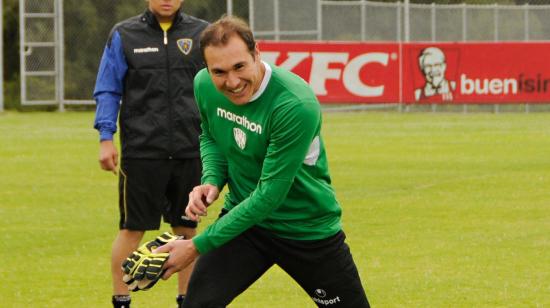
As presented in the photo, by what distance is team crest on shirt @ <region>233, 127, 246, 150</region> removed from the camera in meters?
5.89

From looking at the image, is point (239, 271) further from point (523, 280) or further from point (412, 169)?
point (412, 169)

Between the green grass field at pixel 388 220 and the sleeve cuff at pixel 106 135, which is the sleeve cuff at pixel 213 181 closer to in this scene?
the sleeve cuff at pixel 106 135

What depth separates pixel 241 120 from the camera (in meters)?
5.86

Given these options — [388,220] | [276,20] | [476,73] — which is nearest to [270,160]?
[388,220]

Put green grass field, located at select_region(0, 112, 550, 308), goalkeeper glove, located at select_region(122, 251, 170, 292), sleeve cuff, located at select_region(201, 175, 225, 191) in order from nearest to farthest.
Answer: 1. goalkeeper glove, located at select_region(122, 251, 170, 292)
2. sleeve cuff, located at select_region(201, 175, 225, 191)
3. green grass field, located at select_region(0, 112, 550, 308)

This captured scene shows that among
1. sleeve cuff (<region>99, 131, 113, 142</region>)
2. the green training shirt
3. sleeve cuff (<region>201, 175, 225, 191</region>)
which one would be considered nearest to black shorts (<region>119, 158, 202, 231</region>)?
sleeve cuff (<region>99, 131, 113, 142</region>)

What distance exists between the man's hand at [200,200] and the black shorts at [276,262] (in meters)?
0.23

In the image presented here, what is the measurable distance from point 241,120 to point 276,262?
68 centimetres

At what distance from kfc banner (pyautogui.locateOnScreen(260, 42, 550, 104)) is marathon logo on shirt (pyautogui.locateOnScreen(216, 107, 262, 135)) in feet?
78.2

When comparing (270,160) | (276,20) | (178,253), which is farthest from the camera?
(276,20)

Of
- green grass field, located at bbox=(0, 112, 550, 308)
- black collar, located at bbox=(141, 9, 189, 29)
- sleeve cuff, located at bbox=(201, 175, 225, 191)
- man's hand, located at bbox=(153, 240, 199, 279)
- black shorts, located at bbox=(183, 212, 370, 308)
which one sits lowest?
green grass field, located at bbox=(0, 112, 550, 308)

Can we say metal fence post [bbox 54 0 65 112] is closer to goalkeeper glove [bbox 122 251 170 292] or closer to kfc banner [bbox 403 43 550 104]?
kfc banner [bbox 403 43 550 104]

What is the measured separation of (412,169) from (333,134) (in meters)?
6.54

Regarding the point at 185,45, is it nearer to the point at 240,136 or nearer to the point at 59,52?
the point at 240,136
